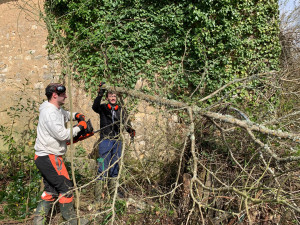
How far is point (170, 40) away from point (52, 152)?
3306 millimetres

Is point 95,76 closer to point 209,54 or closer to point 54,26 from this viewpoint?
point 54,26

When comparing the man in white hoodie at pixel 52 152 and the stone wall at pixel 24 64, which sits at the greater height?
the stone wall at pixel 24 64

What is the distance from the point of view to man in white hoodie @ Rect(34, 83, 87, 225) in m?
3.01

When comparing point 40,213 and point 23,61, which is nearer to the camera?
Answer: point 40,213

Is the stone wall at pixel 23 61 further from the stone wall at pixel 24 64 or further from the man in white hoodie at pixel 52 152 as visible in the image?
the man in white hoodie at pixel 52 152

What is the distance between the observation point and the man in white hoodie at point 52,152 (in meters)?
3.01

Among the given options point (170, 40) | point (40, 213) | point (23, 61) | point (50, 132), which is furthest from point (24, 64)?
point (40, 213)

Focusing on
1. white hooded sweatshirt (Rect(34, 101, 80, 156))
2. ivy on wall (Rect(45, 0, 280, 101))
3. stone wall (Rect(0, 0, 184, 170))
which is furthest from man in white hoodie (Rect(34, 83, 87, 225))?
stone wall (Rect(0, 0, 184, 170))

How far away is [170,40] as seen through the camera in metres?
5.26

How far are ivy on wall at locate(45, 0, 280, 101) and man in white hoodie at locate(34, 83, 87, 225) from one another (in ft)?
6.89

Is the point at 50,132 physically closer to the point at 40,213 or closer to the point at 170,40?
the point at 40,213

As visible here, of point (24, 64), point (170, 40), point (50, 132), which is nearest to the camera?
point (50, 132)

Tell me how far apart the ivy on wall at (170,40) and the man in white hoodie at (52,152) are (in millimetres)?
2100

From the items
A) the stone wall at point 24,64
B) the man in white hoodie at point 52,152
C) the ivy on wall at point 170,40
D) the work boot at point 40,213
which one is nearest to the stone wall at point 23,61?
the stone wall at point 24,64
